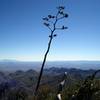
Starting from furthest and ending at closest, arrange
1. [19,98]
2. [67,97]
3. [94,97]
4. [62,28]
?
[62,28], [19,98], [67,97], [94,97]

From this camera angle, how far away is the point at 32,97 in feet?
19.9

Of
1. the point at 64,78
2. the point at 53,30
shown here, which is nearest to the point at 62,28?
the point at 53,30

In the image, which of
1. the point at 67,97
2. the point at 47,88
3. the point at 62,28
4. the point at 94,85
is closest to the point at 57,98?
the point at 67,97

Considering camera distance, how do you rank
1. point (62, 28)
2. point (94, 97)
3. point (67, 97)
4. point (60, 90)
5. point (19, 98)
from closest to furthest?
1. point (94, 97)
2. point (67, 97)
3. point (60, 90)
4. point (19, 98)
5. point (62, 28)

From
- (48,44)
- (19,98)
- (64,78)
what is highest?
(48,44)

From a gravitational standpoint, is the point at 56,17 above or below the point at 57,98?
above

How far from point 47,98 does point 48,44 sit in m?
23.1

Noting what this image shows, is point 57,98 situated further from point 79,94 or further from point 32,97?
point 32,97

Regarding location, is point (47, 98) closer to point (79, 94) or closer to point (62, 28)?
point (79, 94)

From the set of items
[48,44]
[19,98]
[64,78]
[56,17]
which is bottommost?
[19,98]

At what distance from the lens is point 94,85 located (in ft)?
18.5

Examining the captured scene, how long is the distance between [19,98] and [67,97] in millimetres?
1426

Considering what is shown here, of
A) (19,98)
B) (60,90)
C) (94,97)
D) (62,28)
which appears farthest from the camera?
(62,28)

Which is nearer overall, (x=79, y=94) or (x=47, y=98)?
(x=79, y=94)
